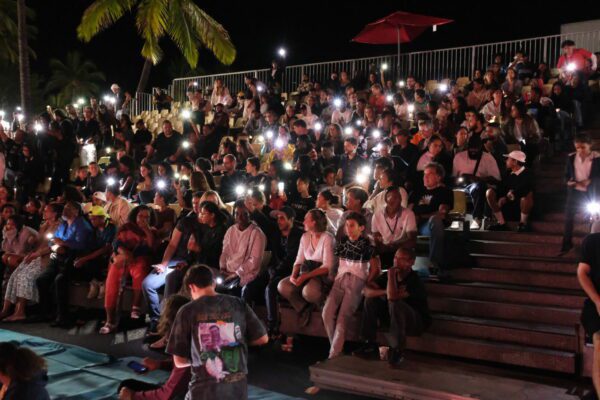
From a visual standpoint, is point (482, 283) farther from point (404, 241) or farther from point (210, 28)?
point (210, 28)

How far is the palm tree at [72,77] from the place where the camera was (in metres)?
55.0

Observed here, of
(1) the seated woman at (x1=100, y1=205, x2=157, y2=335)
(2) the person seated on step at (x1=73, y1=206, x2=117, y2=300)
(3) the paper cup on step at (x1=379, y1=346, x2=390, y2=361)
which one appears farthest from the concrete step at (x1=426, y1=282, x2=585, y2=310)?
(2) the person seated on step at (x1=73, y1=206, x2=117, y2=300)

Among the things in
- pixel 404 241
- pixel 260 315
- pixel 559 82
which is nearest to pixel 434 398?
pixel 404 241

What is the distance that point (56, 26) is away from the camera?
5178 centimetres

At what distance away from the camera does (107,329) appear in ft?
34.9

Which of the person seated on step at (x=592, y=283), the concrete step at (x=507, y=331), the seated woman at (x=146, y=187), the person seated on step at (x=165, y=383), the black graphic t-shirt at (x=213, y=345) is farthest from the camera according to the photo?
the seated woman at (x=146, y=187)

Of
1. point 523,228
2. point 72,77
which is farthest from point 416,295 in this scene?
point 72,77

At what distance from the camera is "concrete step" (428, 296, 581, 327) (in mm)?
8195

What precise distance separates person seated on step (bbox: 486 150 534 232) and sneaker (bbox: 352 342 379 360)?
2838 mm

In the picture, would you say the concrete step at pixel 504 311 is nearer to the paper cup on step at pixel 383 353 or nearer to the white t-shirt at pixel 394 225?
the white t-shirt at pixel 394 225

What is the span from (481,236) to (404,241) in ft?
5.42

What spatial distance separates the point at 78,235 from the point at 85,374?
355 cm

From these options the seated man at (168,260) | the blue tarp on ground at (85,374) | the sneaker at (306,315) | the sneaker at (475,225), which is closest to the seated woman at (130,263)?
the seated man at (168,260)

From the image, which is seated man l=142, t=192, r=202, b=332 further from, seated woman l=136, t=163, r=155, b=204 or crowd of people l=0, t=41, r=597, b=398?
seated woman l=136, t=163, r=155, b=204
